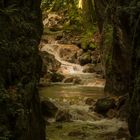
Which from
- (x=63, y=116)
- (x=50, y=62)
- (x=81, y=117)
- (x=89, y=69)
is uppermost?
(x=50, y=62)

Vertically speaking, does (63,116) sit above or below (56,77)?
below

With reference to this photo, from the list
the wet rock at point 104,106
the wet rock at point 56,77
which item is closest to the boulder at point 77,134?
the wet rock at point 104,106

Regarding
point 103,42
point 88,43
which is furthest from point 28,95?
point 88,43

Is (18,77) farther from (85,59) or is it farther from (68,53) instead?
(68,53)

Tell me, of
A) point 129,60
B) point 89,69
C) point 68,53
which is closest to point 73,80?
point 89,69

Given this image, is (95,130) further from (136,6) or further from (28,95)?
(28,95)

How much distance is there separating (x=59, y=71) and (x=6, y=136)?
2274 cm

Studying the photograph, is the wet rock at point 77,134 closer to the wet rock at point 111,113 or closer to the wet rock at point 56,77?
the wet rock at point 111,113

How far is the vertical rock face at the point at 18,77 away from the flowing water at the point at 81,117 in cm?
312

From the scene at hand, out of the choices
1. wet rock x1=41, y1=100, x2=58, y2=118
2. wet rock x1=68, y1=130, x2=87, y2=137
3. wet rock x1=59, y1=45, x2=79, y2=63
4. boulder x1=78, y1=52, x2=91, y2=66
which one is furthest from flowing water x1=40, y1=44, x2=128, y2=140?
wet rock x1=59, y1=45, x2=79, y2=63

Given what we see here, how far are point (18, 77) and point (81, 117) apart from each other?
24.8ft

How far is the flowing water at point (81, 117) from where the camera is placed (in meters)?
14.2

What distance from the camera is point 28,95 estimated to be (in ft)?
32.1

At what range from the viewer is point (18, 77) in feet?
32.4
